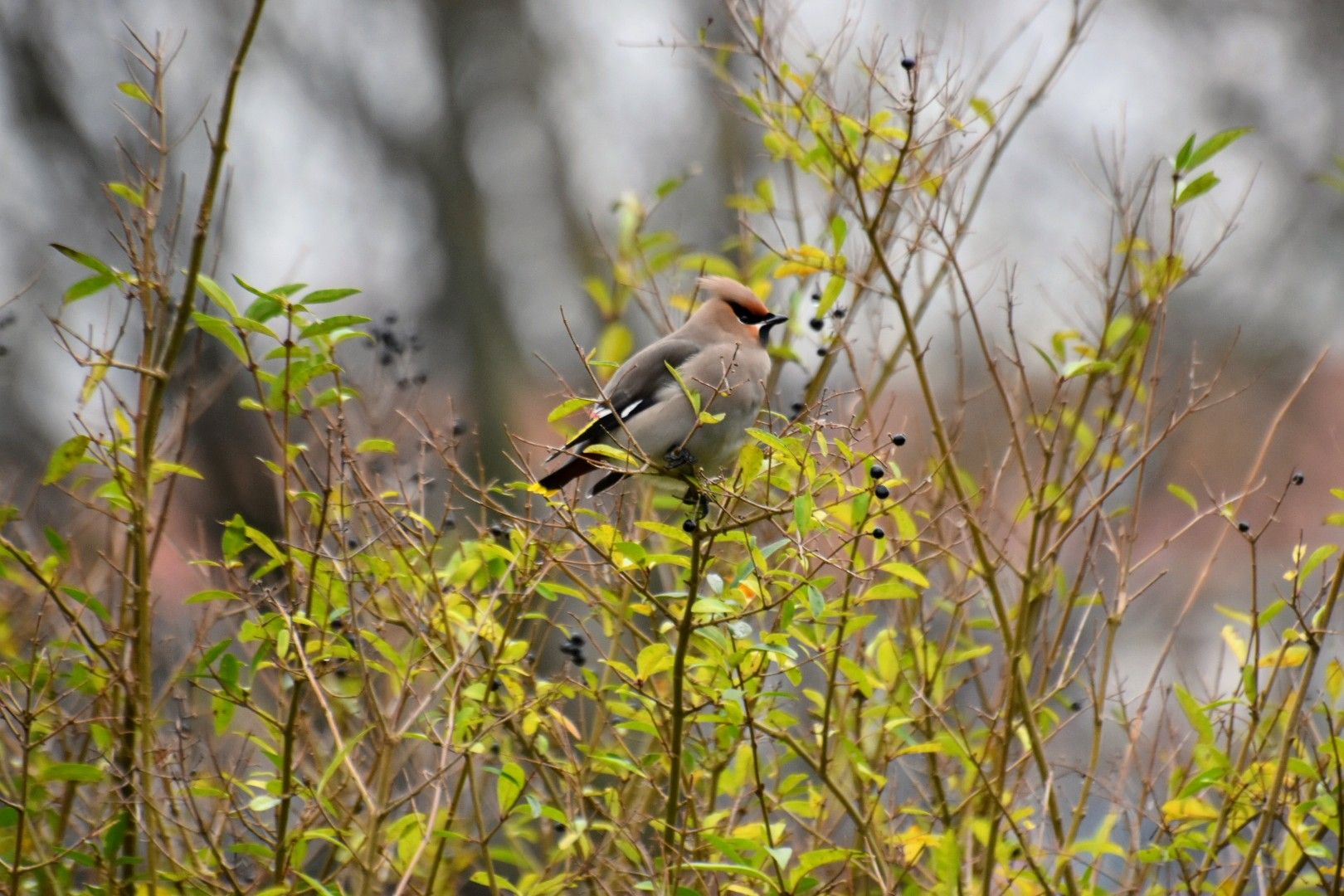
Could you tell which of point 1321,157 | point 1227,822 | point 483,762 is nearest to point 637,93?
point 1321,157

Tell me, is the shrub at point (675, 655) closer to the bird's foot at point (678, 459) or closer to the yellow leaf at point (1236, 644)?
the yellow leaf at point (1236, 644)

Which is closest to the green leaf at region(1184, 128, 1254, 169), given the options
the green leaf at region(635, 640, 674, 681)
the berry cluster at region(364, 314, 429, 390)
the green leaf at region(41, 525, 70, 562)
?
the green leaf at region(635, 640, 674, 681)

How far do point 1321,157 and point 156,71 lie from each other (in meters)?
11.2

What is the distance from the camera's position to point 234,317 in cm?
275

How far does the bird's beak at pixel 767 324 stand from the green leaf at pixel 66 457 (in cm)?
227

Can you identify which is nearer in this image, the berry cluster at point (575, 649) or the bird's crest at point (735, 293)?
the berry cluster at point (575, 649)

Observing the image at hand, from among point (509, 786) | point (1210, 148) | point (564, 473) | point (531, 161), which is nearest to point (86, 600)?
point (509, 786)

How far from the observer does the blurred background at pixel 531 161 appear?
9.84 m

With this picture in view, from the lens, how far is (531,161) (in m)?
11.9

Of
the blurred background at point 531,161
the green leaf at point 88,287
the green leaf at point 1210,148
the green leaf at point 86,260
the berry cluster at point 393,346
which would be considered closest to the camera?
the green leaf at point 86,260

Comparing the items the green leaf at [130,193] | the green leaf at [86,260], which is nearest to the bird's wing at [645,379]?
the green leaf at [130,193]

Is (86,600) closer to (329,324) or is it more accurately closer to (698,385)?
(329,324)

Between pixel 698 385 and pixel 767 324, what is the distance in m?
0.48

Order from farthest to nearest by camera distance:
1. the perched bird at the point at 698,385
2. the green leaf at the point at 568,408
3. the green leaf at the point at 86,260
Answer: the perched bird at the point at 698,385
the green leaf at the point at 568,408
the green leaf at the point at 86,260
